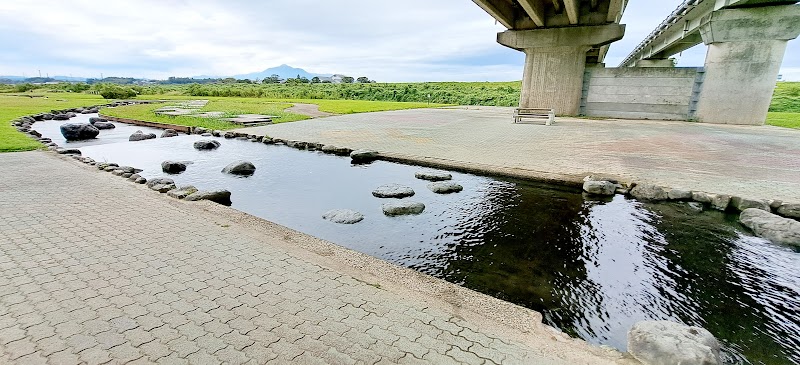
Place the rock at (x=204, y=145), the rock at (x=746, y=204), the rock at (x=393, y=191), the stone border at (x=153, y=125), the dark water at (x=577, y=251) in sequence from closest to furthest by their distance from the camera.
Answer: the dark water at (x=577, y=251) < the rock at (x=746, y=204) < the rock at (x=393, y=191) < the rock at (x=204, y=145) < the stone border at (x=153, y=125)

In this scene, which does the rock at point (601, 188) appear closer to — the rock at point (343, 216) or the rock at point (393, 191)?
the rock at point (393, 191)

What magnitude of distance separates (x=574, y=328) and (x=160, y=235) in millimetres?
5336

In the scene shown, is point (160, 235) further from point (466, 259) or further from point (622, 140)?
point (622, 140)

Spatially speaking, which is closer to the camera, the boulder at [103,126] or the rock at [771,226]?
the rock at [771,226]

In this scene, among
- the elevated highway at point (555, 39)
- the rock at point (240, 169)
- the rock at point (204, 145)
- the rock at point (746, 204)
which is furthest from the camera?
the elevated highway at point (555, 39)

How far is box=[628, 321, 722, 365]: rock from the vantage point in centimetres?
276

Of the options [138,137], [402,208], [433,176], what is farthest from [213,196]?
[138,137]

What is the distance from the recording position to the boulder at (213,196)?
6910 mm

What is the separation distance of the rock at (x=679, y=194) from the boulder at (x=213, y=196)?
9.02 m

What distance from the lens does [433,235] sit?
5.93 m

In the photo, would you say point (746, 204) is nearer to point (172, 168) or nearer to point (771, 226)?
point (771, 226)

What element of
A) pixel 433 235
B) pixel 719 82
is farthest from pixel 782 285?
pixel 719 82

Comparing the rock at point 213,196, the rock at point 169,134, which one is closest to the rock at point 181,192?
the rock at point 213,196

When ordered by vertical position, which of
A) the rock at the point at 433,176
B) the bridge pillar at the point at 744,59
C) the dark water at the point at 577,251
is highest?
the bridge pillar at the point at 744,59
